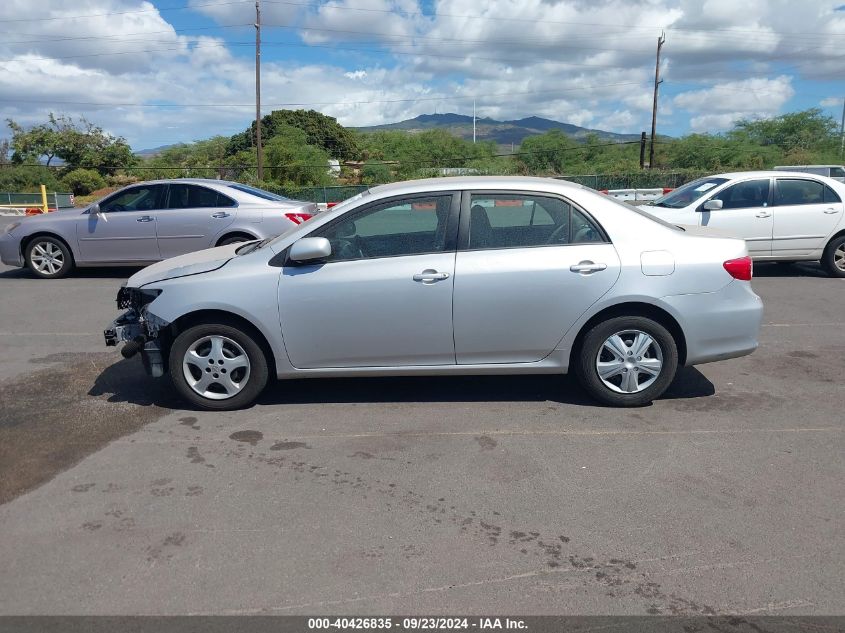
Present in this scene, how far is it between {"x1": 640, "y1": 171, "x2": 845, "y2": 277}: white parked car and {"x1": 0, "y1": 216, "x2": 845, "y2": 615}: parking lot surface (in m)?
4.84

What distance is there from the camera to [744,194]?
10.8 meters

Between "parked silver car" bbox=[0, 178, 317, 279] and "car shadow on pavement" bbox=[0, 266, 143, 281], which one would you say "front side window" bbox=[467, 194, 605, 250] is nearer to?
"parked silver car" bbox=[0, 178, 317, 279]

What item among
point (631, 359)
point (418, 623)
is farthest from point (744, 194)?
point (418, 623)

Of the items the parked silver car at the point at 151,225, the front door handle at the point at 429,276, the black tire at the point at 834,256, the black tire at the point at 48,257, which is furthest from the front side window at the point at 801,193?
the black tire at the point at 48,257

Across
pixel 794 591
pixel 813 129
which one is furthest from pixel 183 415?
pixel 813 129

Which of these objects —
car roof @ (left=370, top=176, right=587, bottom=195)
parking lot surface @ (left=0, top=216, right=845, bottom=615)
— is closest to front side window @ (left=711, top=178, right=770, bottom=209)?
parking lot surface @ (left=0, top=216, right=845, bottom=615)

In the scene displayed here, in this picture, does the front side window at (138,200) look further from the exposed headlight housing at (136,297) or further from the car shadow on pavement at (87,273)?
the exposed headlight housing at (136,297)

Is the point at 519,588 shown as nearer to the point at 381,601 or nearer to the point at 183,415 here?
the point at 381,601

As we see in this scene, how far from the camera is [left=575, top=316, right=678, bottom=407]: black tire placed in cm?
524

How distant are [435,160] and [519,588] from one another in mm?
49290

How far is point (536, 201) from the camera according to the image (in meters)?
5.36

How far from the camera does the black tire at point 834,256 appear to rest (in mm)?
10922

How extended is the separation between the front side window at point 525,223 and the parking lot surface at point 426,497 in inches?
48.5

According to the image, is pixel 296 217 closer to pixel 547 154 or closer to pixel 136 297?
pixel 136 297
